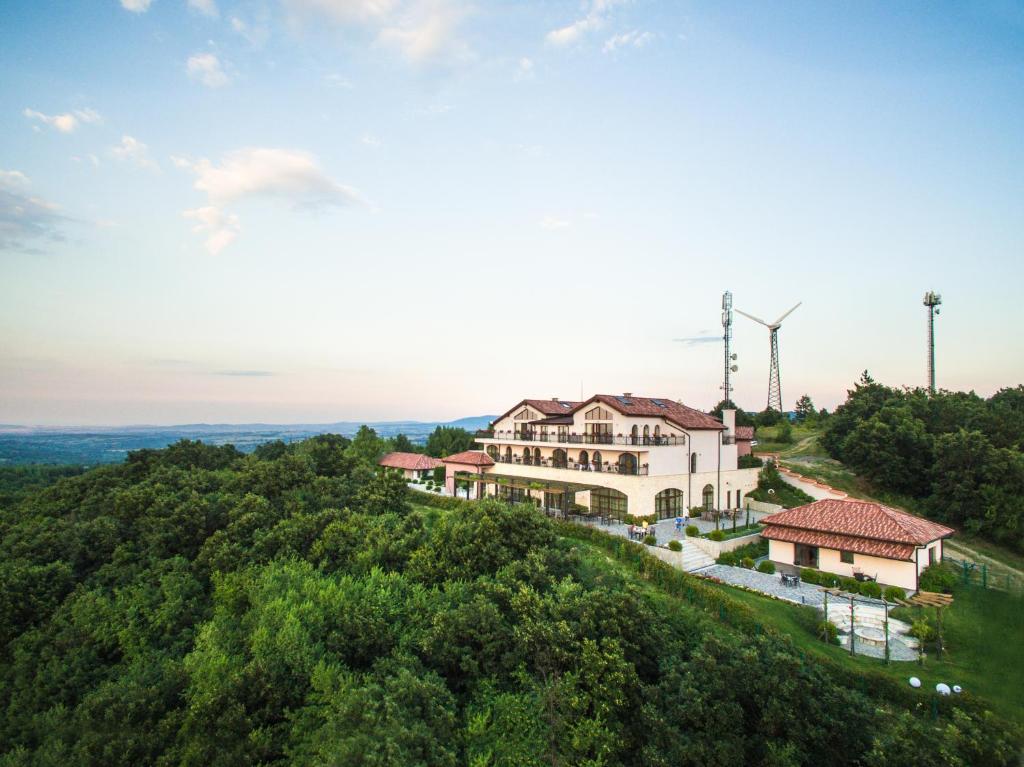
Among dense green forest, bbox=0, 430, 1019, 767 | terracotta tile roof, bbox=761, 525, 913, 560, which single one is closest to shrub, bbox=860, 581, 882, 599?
terracotta tile roof, bbox=761, 525, 913, 560

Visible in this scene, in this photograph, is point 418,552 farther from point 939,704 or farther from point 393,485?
point 939,704

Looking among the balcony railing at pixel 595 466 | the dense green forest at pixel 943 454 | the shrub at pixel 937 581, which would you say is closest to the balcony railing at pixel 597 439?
the balcony railing at pixel 595 466

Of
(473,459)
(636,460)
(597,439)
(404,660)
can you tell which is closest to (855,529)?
(636,460)

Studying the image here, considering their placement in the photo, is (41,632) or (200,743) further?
(41,632)

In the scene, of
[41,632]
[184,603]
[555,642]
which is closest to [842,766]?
[555,642]

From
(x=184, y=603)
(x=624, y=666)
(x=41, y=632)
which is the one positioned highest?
(x=624, y=666)

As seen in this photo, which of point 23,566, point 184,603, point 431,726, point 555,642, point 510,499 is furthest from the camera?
point 510,499

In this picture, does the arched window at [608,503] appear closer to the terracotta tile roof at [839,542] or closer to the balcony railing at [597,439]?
the balcony railing at [597,439]
